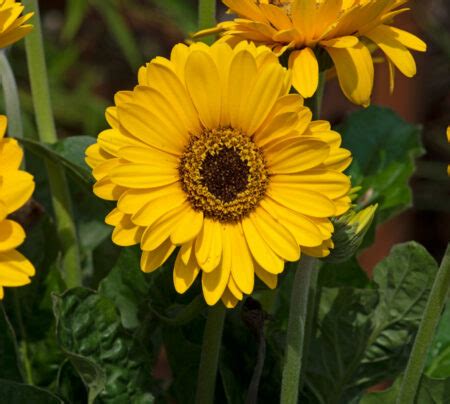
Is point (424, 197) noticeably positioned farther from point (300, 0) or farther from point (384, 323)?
point (300, 0)

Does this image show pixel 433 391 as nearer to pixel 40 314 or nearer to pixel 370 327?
pixel 370 327

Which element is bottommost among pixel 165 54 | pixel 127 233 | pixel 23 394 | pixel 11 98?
pixel 23 394

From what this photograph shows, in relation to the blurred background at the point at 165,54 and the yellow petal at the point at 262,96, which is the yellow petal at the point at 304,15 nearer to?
the yellow petal at the point at 262,96

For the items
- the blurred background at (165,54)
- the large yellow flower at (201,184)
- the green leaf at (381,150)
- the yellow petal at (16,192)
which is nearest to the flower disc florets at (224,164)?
the large yellow flower at (201,184)

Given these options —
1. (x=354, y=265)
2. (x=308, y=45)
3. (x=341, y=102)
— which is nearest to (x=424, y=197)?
(x=341, y=102)

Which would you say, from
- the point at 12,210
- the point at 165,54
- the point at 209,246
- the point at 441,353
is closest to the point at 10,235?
the point at 12,210

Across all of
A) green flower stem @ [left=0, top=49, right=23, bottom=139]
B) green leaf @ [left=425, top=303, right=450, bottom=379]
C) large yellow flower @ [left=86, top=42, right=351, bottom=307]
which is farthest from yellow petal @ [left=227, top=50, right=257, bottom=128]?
green leaf @ [left=425, top=303, right=450, bottom=379]
